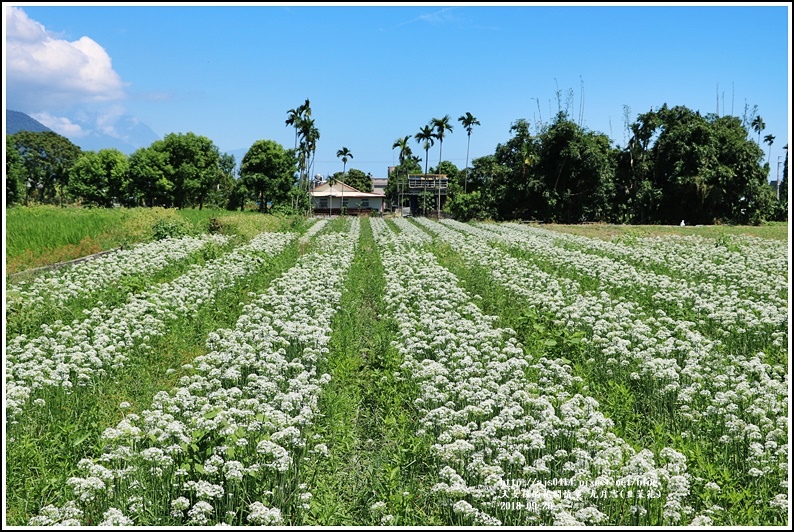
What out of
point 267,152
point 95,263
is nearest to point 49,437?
point 95,263

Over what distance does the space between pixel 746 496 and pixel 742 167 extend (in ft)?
164

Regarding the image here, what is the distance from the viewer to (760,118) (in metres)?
A: 89.4

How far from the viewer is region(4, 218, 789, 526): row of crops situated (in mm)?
5012

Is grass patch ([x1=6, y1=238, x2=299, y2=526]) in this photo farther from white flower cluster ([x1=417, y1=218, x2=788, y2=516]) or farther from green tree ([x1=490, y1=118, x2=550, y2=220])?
green tree ([x1=490, y1=118, x2=550, y2=220])

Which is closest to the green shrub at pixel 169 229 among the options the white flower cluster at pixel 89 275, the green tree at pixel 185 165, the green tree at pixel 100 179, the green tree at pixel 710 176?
the white flower cluster at pixel 89 275

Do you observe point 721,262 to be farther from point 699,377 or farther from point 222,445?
point 222,445

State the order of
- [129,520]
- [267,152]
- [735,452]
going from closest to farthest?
[129,520]
[735,452]
[267,152]

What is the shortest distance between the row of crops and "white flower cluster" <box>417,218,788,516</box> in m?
0.04

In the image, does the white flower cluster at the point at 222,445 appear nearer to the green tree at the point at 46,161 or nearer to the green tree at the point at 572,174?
the green tree at the point at 572,174

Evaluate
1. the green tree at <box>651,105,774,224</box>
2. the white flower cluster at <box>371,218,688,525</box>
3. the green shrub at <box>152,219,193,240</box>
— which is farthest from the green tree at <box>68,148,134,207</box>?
the white flower cluster at <box>371,218,688,525</box>

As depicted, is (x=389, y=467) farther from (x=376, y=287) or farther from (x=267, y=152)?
(x=267, y=152)

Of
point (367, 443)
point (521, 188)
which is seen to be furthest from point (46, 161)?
point (367, 443)

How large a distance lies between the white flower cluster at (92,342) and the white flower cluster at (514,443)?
3844 mm

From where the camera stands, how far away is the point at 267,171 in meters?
70.5
